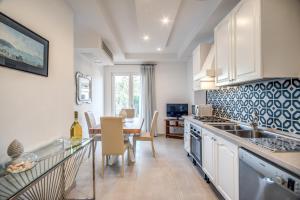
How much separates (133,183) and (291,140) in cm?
214

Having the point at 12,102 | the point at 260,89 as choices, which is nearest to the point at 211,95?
the point at 260,89

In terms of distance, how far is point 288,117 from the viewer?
75.5 inches

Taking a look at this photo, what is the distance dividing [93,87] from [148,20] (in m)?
3.11

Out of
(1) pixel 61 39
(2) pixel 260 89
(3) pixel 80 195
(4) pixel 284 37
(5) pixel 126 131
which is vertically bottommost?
(3) pixel 80 195

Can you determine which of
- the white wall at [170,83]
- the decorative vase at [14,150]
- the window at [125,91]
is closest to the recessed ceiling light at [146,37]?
the white wall at [170,83]

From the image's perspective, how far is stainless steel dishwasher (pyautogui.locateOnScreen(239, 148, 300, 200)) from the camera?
3.67 feet

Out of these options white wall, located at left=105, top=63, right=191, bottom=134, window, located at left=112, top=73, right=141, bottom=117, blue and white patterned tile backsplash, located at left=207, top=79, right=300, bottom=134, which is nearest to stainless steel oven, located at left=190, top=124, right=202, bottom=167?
blue and white patterned tile backsplash, located at left=207, top=79, right=300, bottom=134

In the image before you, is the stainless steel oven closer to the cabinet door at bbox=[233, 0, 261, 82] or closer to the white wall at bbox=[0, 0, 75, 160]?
the cabinet door at bbox=[233, 0, 261, 82]

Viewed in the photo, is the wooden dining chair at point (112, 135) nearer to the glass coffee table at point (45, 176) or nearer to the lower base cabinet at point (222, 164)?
the glass coffee table at point (45, 176)

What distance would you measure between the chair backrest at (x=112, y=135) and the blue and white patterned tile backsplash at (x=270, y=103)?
1.91 metres

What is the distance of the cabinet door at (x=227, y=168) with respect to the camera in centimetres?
189

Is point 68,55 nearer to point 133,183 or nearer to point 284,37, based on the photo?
point 133,183

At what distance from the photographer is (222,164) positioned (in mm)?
2203

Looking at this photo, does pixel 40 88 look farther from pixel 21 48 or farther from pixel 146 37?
pixel 146 37
